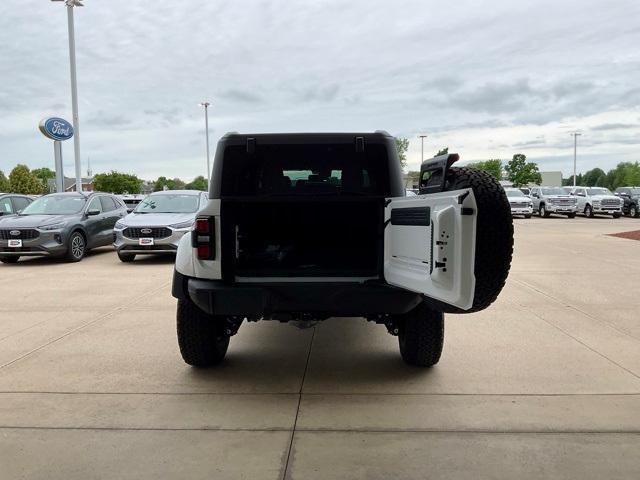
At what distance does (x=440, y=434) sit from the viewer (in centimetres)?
328

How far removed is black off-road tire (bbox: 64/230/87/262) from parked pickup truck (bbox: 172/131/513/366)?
26.4 feet

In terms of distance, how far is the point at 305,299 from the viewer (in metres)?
3.78

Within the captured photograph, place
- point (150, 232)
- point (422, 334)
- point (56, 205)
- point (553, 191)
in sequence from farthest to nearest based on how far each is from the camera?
point (553, 191), point (56, 205), point (150, 232), point (422, 334)

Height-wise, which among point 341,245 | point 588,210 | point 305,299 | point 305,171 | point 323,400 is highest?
point 305,171

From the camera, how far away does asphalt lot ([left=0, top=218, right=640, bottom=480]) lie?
2953mm

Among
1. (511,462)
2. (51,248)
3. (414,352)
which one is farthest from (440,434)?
(51,248)

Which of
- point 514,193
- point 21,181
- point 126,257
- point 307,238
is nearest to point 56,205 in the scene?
point 126,257

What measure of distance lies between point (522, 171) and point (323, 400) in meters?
77.8

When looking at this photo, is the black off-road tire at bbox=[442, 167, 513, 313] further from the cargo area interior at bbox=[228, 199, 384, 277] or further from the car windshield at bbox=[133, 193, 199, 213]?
the car windshield at bbox=[133, 193, 199, 213]

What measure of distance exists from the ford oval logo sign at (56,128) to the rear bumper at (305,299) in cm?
2159

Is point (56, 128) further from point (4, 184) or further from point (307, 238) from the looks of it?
point (4, 184)

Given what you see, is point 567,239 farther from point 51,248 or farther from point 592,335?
point 51,248

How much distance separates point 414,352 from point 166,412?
195 cm

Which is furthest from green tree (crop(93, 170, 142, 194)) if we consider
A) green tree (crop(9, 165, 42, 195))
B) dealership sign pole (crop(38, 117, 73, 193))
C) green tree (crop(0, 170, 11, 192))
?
dealership sign pole (crop(38, 117, 73, 193))
